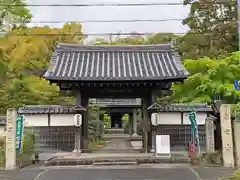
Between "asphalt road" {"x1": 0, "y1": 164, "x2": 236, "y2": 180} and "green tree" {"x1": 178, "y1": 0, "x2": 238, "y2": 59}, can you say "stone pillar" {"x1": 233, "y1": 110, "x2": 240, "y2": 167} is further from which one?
"green tree" {"x1": 178, "y1": 0, "x2": 238, "y2": 59}

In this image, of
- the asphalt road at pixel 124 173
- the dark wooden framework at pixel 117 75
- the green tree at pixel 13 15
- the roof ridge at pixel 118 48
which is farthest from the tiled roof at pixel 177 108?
the green tree at pixel 13 15

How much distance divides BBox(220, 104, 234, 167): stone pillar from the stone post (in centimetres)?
824

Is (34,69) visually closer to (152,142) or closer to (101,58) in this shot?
(101,58)

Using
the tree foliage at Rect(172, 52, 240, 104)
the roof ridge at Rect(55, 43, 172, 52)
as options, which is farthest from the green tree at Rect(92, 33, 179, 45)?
A: the roof ridge at Rect(55, 43, 172, 52)

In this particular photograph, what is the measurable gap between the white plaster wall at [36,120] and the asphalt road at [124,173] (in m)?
5.62

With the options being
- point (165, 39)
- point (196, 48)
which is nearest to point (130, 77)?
point (196, 48)

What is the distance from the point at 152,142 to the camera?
19031 mm

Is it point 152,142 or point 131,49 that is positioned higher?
point 131,49

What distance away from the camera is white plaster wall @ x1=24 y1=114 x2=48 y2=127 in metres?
20.0

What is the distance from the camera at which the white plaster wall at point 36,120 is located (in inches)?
787

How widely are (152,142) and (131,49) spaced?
630cm

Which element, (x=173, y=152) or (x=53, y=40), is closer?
(x=173, y=152)

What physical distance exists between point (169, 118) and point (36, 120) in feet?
23.2

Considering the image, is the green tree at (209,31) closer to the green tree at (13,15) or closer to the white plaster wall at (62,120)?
the green tree at (13,15)
